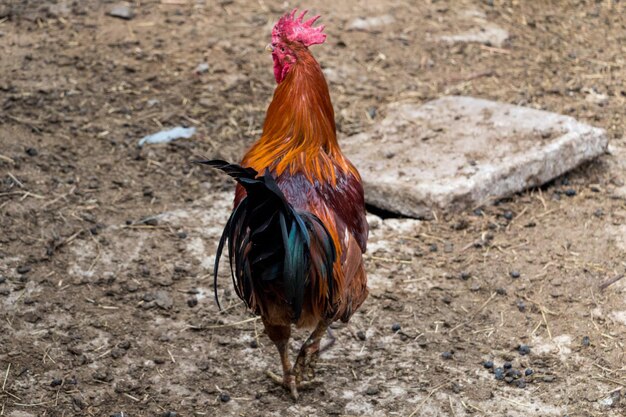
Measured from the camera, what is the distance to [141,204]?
592cm

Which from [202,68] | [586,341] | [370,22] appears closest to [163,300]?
[586,341]

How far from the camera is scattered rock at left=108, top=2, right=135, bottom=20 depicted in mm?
7898

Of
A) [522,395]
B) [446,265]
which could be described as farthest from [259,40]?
[522,395]

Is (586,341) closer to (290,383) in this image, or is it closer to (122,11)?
(290,383)

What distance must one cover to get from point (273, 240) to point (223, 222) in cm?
224

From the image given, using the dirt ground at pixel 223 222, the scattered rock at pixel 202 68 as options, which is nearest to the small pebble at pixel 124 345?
the dirt ground at pixel 223 222

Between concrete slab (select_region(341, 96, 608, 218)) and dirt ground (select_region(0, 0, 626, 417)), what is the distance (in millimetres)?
162

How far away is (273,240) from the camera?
3.59 metres

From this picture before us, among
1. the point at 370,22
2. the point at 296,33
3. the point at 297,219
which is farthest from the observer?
the point at 370,22

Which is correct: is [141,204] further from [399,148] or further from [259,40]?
[259,40]

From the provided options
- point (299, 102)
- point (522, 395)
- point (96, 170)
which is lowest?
point (96, 170)

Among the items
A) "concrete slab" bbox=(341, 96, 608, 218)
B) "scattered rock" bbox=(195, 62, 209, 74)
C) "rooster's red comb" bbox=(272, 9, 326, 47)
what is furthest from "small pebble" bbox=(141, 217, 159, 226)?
"scattered rock" bbox=(195, 62, 209, 74)

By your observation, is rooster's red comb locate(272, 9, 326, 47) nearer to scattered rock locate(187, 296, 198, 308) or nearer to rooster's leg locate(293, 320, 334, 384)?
rooster's leg locate(293, 320, 334, 384)

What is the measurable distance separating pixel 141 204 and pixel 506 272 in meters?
2.50
